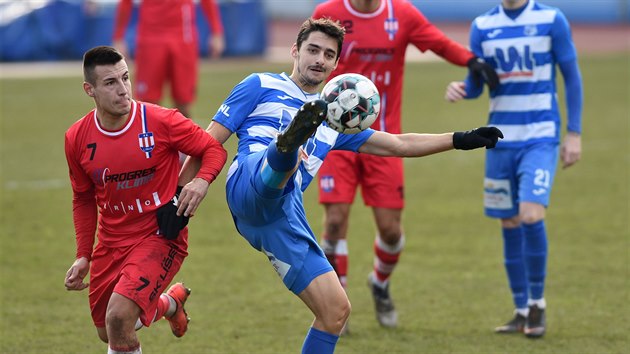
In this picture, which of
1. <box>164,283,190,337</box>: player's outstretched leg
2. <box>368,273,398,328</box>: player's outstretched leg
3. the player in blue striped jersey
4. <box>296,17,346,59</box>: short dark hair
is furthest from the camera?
<box>368,273,398,328</box>: player's outstretched leg

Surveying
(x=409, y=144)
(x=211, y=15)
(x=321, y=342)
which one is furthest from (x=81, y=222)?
(x=211, y=15)

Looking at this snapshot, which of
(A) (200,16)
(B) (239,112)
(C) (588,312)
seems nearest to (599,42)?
(A) (200,16)

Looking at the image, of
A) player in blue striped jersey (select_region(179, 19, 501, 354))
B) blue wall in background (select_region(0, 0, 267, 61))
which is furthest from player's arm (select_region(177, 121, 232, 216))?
blue wall in background (select_region(0, 0, 267, 61))

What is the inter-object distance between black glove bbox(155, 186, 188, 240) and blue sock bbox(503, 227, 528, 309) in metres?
2.77

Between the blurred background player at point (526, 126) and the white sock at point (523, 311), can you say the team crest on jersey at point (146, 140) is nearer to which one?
the blurred background player at point (526, 126)

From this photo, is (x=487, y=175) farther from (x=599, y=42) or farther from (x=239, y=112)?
(x=599, y=42)

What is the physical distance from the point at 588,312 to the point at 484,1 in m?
32.9

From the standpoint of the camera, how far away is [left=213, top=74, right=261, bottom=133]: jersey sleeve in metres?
5.95

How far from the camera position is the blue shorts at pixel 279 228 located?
5574 millimetres

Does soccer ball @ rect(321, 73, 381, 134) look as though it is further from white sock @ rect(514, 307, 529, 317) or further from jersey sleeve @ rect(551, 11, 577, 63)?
white sock @ rect(514, 307, 529, 317)

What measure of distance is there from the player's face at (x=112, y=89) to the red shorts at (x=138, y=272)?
0.72 metres

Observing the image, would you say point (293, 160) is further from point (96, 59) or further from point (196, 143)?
point (96, 59)

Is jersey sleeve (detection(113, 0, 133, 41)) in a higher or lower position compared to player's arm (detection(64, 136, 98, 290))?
lower

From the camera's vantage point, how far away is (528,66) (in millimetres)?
7562
